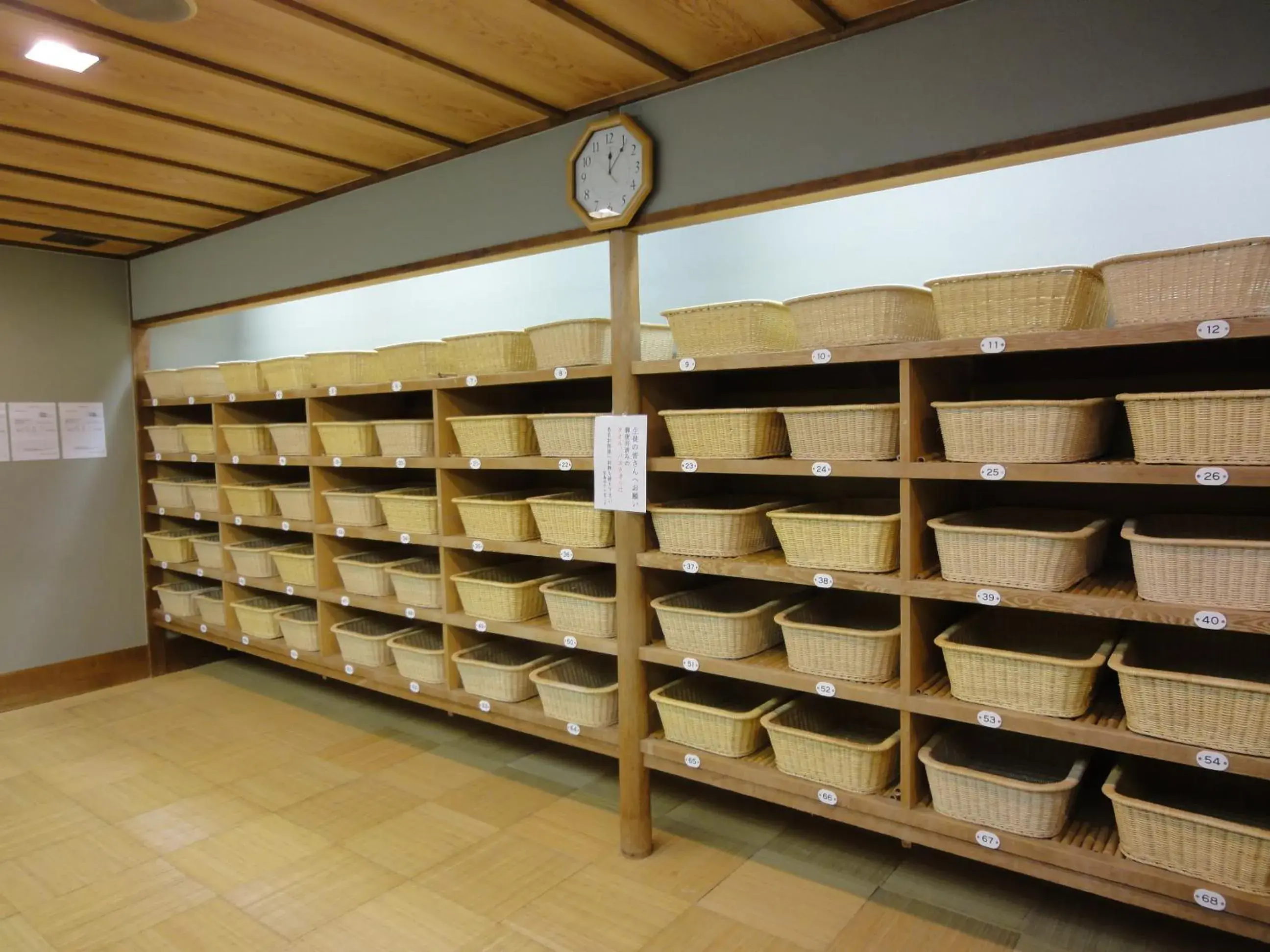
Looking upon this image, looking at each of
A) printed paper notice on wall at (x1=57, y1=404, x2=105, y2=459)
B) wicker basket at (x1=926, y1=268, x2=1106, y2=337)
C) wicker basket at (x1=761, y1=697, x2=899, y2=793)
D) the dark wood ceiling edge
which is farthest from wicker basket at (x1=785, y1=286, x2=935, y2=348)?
printed paper notice on wall at (x1=57, y1=404, x2=105, y2=459)

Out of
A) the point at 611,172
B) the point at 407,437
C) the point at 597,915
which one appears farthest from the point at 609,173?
the point at 597,915

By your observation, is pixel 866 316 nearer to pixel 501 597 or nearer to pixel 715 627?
pixel 715 627

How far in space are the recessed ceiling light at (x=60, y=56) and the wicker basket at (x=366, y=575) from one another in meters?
2.21

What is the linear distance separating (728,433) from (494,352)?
113 cm

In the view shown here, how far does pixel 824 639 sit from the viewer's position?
2.56 m

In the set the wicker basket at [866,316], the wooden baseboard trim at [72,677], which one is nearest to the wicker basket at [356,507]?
the wooden baseboard trim at [72,677]

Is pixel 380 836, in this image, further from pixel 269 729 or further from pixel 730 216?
pixel 730 216

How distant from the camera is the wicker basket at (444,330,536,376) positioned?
11.0 ft

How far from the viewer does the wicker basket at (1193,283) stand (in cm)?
186

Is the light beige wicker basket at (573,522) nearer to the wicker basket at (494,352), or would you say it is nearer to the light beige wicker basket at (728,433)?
the light beige wicker basket at (728,433)

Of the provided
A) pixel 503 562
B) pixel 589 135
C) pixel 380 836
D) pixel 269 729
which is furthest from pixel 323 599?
pixel 589 135

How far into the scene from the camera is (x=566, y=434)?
316 cm

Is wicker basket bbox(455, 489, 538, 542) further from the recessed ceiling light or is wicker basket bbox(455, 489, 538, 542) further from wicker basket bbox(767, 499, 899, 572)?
the recessed ceiling light

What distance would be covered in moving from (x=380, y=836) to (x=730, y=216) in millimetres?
2491
